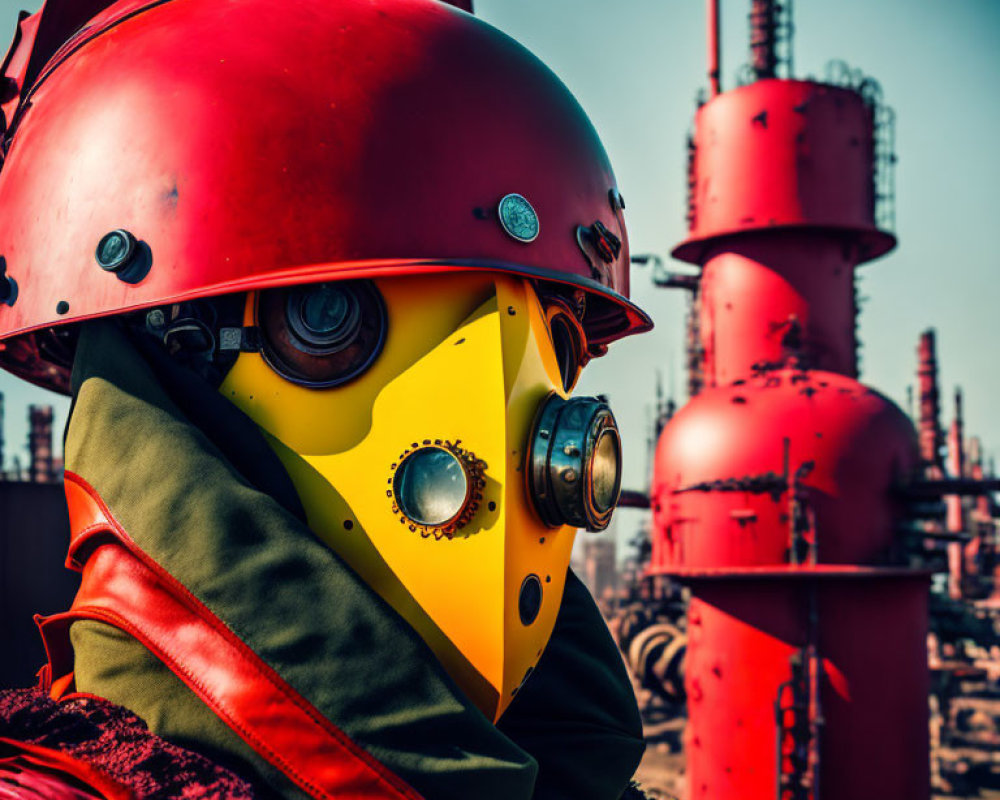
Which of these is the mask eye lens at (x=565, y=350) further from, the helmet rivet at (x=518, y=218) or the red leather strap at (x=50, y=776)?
the red leather strap at (x=50, y=776)

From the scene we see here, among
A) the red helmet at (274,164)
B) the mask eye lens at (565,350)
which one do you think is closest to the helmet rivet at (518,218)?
the red helmet at (274,164)

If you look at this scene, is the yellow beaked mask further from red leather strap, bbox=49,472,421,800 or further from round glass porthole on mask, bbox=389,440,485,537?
red leather strap, bbox=49,472,421,800

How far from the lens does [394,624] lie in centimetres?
244

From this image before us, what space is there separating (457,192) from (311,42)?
62 centimetres

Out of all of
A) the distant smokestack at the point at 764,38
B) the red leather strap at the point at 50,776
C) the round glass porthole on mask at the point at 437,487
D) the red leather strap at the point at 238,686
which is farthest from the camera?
the distant smokestack at the point at 764,38

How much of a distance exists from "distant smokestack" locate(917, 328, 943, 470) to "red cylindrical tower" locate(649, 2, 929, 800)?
14518 millimetres

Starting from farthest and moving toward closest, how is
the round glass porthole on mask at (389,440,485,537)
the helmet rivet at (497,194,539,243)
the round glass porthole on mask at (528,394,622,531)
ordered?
1. the helmet rivet at (497,194,539,243)
2. the round glass porthole on mask at (528,394,622,531)
3. the round glass porthole on mask at (389,440,485,537)

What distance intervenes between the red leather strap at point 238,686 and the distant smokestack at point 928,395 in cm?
2476

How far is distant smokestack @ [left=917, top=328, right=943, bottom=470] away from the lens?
1001 inches

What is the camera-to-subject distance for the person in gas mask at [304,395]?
7.60 feet

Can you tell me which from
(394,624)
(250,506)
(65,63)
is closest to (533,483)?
(394,624)

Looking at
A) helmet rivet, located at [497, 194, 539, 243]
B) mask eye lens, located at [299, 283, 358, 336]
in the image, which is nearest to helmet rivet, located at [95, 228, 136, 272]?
mask eye lens, located at [299, 283, 358, 336]

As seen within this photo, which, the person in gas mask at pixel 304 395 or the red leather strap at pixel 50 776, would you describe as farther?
the person in gas mask at pixel 304 395

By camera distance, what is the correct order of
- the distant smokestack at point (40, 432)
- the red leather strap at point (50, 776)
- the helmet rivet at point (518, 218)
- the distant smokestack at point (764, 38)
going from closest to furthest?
the red leather strap at point (50, 776), the helmet rivet at point (518, 218), the distant smokestack at point (764, 38), the distant smokestack at point (40, 432)
